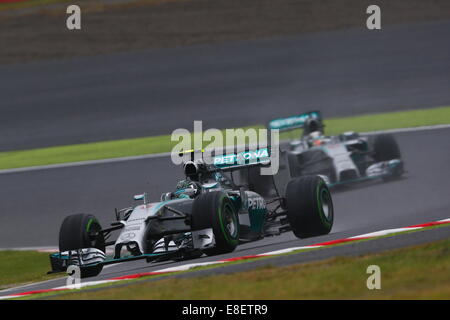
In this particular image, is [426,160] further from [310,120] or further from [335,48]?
[335,48]

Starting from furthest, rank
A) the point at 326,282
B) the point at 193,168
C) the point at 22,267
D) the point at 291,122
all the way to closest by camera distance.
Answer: the point at 291,122, the point at 22,267, the point at 193,168, the point at 326,282

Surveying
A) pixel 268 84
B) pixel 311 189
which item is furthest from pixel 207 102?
pixel 311 189

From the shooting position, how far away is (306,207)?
10.5m

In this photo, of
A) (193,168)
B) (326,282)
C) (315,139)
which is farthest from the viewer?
(315,139)

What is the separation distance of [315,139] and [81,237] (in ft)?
18.4

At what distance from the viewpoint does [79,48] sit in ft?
80.9

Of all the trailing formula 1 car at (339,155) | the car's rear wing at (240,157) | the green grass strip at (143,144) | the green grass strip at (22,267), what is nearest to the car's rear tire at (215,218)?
the car's rear wing at (240,157)

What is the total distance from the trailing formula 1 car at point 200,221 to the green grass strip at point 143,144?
20.3ft

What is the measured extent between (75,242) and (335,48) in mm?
13180

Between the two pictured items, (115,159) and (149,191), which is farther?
(115,159)

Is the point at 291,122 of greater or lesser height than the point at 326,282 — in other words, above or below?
above

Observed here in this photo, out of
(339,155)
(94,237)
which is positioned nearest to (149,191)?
(339,155)

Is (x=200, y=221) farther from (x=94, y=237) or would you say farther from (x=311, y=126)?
(x=311, y=126)

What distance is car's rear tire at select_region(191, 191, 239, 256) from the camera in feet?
31.4
